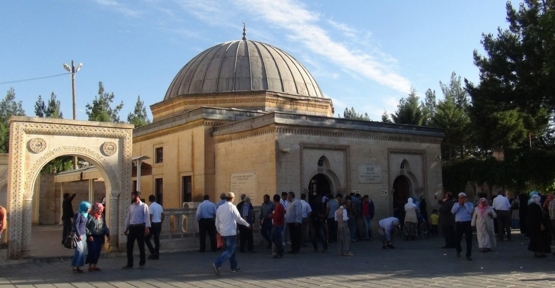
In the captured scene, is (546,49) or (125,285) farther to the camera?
(546,49)

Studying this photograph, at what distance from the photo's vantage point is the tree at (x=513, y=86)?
24.7 meters

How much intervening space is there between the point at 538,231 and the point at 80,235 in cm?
987

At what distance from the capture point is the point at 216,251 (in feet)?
50.5

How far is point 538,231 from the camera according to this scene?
12.7 meters

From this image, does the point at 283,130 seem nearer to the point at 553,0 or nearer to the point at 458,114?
the point at 553,0

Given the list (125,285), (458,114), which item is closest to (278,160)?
(125,285)

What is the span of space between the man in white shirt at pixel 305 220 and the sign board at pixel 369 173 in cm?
425

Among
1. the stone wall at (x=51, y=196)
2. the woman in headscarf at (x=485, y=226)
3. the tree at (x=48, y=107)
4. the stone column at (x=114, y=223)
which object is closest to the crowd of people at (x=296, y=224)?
the woman in headscarf at (x=485, y=226)

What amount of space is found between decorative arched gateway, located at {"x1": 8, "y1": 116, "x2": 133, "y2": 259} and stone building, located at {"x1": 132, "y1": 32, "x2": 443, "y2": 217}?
5820mm

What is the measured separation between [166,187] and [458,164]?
1545 centimetres

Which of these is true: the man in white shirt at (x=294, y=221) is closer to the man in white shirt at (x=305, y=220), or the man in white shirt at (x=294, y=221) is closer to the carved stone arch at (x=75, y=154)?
the man in white shirt at (x=305, y=220)

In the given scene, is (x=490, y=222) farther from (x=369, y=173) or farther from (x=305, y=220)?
(x=369, y=173)

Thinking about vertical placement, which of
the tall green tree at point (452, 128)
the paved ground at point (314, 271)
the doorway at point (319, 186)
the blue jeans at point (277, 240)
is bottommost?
the paved ground at point (314, 271)

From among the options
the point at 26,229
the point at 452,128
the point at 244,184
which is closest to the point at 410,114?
the point at 452,128
